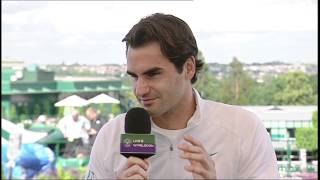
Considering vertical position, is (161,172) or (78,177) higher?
(161,172)

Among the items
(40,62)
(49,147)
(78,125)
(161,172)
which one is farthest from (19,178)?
(161,172)

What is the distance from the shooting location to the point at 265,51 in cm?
407

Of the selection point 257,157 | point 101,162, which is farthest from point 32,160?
point 257,157

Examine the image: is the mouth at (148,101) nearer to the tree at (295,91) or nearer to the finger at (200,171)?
the finger at (200,171)

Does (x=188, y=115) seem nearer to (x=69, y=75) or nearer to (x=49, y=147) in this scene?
(x=69, y=75)

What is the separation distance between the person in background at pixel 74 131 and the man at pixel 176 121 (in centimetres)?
329

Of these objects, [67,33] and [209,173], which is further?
[67,33]

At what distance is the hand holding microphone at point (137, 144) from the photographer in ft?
3.58

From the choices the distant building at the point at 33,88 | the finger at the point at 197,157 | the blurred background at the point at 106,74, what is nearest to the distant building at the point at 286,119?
the blurred background at the point at 106,74

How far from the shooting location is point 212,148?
1.34 meters

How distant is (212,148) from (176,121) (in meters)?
0.11

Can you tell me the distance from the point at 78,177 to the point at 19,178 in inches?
20.1

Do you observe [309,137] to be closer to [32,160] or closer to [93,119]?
[93,119]

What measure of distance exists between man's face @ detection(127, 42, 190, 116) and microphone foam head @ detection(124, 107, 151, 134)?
1.0 inches
